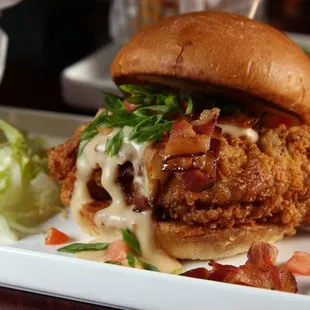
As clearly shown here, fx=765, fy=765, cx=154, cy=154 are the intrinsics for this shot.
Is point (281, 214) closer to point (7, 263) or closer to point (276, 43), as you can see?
point (276, 43)

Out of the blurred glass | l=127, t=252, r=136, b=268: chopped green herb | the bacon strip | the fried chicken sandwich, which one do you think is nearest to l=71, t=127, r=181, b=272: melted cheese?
the fried chicken sandwich

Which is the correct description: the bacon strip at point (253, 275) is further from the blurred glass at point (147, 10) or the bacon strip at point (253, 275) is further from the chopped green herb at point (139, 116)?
the blurred glass at point (147, 10)

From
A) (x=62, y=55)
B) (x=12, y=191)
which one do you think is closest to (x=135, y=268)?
(x=12, y=191)

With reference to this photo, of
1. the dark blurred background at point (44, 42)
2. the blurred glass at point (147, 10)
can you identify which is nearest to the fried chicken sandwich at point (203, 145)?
the dark blurred background at point (44, 42)

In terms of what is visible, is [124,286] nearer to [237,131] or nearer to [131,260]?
[131,260]

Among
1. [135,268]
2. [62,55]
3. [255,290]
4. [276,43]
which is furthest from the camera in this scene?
[62,55]

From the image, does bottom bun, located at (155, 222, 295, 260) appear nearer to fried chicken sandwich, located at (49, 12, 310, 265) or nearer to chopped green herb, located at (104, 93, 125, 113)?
fried chicken sandwich, located at (49, 12, 310, 265)

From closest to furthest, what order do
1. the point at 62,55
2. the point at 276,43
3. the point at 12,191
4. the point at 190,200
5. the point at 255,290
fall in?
the point at 255,290
the point at 190,200
the point at 276,43
the point at 12,191
the point at 62,55
